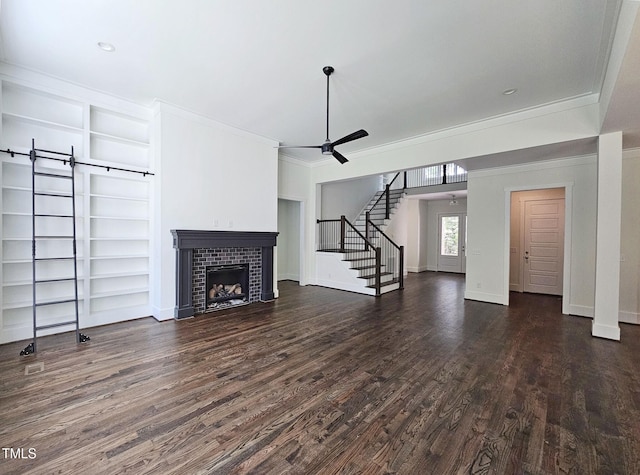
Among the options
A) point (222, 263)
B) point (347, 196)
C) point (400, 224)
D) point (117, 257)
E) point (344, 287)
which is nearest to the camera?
point (117, 257)

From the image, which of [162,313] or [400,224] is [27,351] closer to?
[162,313]

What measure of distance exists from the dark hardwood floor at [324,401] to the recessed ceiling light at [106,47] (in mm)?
3431

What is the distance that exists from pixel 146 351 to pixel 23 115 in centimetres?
344

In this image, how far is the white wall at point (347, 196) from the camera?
8758 millimetres

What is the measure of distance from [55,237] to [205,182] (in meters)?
2.15

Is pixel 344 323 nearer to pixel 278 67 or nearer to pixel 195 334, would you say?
pixel 195 334

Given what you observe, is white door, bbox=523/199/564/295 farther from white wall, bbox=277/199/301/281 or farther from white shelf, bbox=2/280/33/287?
white shelf, bbox=2/280/33/287

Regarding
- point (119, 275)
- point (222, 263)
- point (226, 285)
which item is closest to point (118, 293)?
point (119, 275)

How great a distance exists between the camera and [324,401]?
238 cm

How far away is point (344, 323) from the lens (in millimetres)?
4453

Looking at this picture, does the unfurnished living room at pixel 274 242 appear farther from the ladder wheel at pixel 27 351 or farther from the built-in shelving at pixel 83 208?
the ladder wheel at pixel 27 351

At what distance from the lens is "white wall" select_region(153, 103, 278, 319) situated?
15.0 ft

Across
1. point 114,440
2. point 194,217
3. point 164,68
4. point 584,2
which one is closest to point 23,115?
point 164,68

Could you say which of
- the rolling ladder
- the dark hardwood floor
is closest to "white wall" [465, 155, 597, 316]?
the dark hardwood floor
